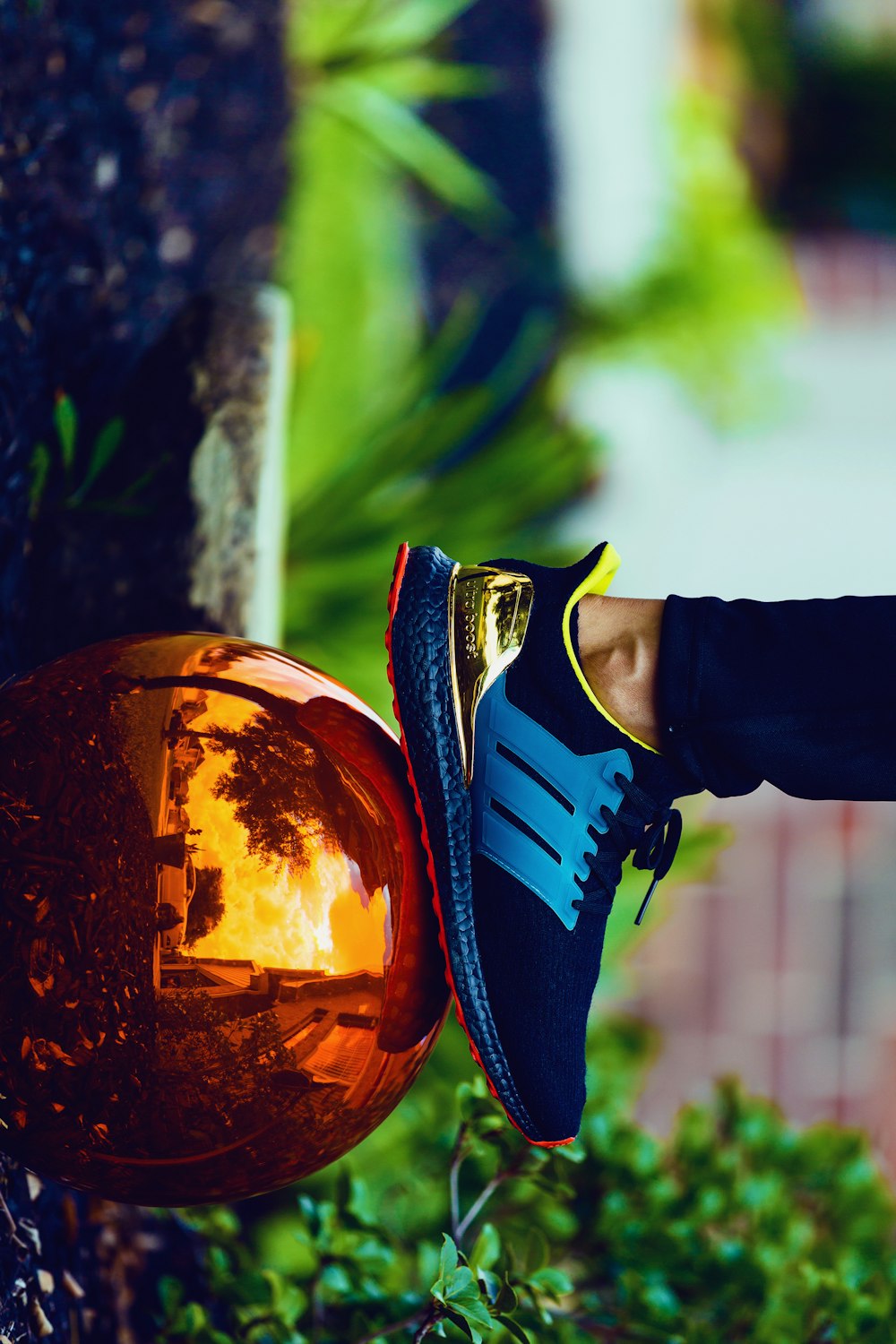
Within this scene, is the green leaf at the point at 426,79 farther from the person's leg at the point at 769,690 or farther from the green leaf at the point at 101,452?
the person's leg at the point at 769,690

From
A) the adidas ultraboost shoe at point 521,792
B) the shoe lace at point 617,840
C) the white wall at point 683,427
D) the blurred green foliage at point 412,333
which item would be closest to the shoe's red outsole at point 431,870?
the adidas ultraboost shoe at point 521,792

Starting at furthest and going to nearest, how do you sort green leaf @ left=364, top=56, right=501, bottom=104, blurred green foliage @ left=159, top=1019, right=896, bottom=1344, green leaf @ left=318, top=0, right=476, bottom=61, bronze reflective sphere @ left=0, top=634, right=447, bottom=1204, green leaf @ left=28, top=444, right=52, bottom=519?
green leaf @ left=364, top=56, right=501, bottom=104 → green leaf @ left=318, top=0, right=476, bottom=61 → green leaf @ left=28, top=444, right=52, bottom=519 → blurred green foliage @ left=159, top=1019, right=896, bottom=1344 → bronze reflective sphere @ left=0, top=634, right=447, bottom=1204

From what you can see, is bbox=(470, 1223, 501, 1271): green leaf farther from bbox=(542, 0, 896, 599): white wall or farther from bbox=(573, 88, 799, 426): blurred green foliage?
bbox=(573, 88, 799, 426): blurred green foliage

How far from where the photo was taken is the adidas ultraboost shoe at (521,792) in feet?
3.76

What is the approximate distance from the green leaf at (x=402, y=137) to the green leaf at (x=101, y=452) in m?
1.67

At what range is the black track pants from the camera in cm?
115

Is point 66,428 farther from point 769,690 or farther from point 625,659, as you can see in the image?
point 769,690

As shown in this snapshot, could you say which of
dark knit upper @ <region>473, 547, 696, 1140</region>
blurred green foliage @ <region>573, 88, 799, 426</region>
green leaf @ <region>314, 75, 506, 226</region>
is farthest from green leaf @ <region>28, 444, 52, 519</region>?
blurred green foliage @ <region>573, 88, 799, 426</region>

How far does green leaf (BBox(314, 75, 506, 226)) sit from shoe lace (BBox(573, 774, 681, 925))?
2261 millimetres

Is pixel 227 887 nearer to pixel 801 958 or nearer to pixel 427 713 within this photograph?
pixel 427 713

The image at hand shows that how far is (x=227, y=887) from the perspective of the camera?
98cm

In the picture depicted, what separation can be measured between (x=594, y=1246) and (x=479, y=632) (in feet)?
2.63

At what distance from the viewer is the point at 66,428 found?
1518 millimetres

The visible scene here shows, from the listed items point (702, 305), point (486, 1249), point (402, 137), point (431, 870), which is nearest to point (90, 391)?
point (431, 870)
